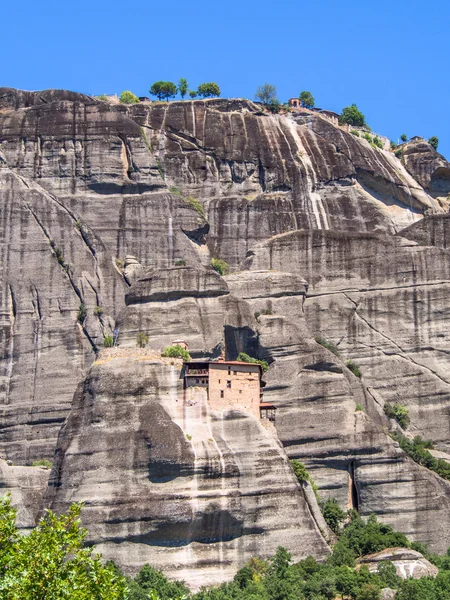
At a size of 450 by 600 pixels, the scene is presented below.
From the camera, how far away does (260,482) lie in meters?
83.9

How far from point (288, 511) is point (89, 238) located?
93.2ft

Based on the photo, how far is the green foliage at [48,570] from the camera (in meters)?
44.7

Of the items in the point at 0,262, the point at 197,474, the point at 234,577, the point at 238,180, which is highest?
the point at 238,180

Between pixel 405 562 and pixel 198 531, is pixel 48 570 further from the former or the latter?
pixel 405 562

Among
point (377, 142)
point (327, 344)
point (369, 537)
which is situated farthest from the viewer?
point (377, 142)

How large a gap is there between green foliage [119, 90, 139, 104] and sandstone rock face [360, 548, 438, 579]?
48897 millimetres

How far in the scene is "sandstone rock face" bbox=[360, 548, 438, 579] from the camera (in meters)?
81.8

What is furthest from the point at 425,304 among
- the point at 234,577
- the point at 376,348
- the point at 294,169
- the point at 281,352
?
the point at 234,577

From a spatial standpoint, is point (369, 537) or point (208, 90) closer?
point (369, 537)

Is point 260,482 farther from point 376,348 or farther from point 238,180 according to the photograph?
point 238,180

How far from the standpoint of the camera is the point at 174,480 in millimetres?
82875

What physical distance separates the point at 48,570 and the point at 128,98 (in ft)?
261

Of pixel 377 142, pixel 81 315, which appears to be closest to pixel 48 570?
pixel 81 315

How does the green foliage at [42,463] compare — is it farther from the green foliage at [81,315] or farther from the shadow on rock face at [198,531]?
the shadow on rock face at [198,531]
